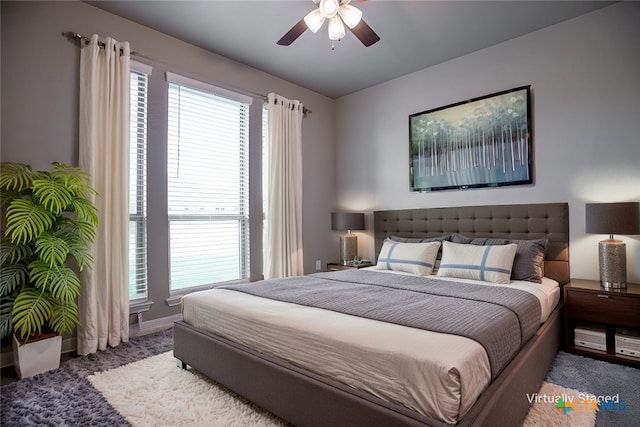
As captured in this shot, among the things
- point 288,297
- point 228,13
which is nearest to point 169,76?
point 228,13

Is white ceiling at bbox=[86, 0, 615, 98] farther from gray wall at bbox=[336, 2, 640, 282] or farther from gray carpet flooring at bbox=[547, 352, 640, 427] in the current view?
gray carpet flooring at bbox=[547, 352, 640, 427]

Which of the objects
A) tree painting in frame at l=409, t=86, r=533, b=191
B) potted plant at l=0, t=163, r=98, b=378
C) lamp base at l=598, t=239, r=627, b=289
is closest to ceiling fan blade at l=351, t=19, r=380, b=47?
tree painting in frame at l=409, t=86, r=533, b=191

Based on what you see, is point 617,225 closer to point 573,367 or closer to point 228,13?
point 573,367

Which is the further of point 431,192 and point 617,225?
point 431,192

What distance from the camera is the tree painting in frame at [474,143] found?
3365mm

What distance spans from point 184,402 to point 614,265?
3340 mm

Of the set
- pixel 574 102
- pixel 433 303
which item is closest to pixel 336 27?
pixel 433 303

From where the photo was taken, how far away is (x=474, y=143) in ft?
12.0

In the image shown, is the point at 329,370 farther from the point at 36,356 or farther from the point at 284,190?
the point at 284,190

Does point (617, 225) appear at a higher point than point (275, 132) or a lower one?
lower

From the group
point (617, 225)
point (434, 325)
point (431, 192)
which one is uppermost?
point (431, 192)

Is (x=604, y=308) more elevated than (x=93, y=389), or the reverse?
(x=604, y=308)

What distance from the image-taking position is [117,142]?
2916mm

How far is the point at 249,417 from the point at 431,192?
124 inches
